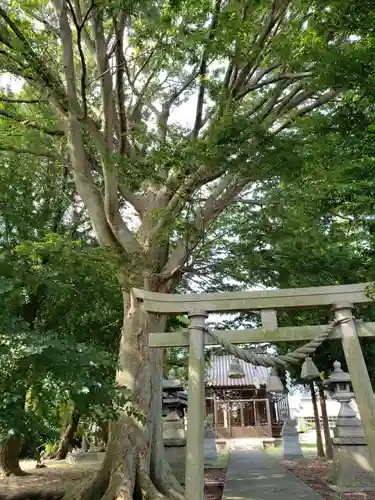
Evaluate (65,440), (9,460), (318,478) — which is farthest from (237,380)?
(9,460)

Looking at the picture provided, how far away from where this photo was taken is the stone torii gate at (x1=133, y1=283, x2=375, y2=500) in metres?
4.43

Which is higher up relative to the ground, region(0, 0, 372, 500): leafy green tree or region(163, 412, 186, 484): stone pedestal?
region(0, 0, 372, 500): leafy green tree

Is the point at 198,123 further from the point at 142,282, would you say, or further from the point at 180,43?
the point at 142,282

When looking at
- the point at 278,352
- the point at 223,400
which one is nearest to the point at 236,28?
the point at 278,352

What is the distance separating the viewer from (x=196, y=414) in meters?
4.54

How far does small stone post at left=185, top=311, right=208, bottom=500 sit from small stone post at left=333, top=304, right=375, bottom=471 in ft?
5.32

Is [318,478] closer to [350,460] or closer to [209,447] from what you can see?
[350,460]

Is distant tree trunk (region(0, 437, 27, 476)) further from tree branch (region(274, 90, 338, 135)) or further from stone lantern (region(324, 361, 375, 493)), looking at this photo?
tree branch (region(274, 90, 338, 135))

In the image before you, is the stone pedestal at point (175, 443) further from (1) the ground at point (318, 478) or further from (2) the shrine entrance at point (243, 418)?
(2) the shrine entrance at point (243, 418)

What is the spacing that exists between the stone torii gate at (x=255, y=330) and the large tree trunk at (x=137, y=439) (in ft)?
4.39

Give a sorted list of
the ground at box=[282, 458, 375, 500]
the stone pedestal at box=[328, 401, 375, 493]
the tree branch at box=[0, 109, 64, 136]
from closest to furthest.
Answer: the ground at box=[282, 458, 375, 500] → the tree branch at box=[0, 109, 64, 136] → the stone pedestal at box=[328, 401, 375, 493]

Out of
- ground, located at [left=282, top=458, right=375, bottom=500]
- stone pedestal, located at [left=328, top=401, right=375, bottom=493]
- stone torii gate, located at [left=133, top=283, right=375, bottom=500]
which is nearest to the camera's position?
stone torii gate, located at [left=133, top=283, right=375, bottom=500]

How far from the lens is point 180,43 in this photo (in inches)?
257

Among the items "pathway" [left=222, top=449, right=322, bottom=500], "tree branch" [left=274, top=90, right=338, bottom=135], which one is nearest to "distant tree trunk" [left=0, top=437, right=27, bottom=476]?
"pathway" [left=222, top=449, right=322, bottom=500]
